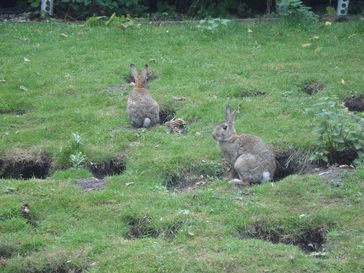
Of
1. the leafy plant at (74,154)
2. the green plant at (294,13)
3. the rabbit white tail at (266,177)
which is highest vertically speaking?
the green plant at (294,13)

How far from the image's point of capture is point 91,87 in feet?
48.3

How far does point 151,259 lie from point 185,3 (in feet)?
37.1

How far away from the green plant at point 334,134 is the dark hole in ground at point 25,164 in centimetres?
375

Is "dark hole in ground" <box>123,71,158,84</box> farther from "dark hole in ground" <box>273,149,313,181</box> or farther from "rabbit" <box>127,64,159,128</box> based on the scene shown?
"dark hole in ground" <box>273,149,313,181</box>

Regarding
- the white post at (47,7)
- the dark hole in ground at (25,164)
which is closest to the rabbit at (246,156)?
the dark hole in ground at (25,164)

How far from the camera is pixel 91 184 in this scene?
36.9 ft

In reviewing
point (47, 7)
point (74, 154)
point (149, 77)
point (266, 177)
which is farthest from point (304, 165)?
point (47, 7)

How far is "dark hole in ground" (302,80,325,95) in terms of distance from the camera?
46.1 ft

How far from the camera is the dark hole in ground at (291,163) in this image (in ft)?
37.6

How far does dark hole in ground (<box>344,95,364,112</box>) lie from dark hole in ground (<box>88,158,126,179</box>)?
3.81 m

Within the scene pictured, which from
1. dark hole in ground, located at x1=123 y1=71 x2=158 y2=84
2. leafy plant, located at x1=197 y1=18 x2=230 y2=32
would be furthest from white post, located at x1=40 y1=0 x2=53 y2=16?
dark hole in ground, located at x1=123 y1=71 x2=158 y2=84

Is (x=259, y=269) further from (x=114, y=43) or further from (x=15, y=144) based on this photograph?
(x=114, y=43)

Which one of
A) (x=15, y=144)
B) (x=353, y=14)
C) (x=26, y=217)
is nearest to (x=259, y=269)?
(x=26, y=217)

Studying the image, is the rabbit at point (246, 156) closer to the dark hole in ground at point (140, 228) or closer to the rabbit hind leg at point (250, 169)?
the rabbit hind leg at point (250, 169)
